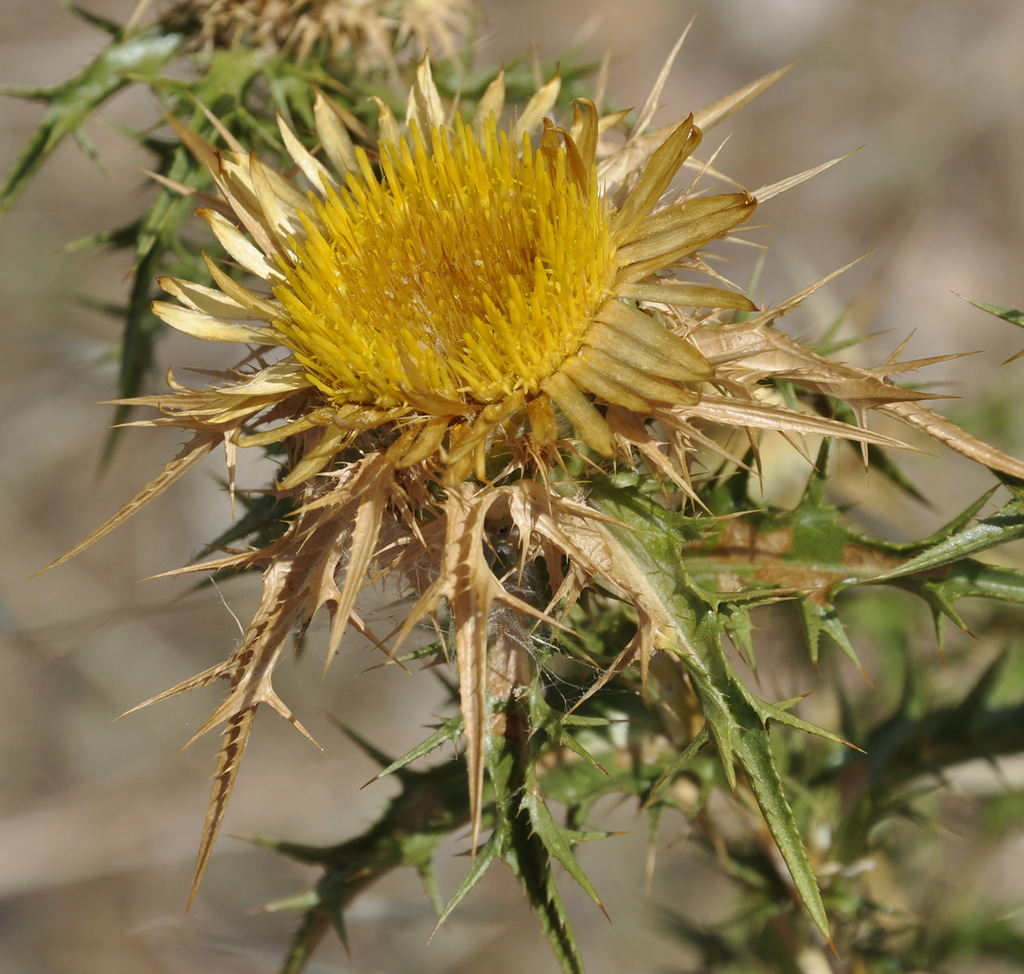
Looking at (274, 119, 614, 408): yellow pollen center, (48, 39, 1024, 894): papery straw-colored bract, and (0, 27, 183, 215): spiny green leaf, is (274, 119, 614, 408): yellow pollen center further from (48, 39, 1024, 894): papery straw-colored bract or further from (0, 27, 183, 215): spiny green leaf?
(0, 27, 183, 215): spiny green leaf

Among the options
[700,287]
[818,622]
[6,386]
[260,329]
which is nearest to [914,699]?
[818,622]

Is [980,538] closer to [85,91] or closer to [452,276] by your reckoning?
[452,276]

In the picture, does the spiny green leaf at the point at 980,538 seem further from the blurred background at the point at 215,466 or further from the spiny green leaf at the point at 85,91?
the blurred background at the point at 215,466

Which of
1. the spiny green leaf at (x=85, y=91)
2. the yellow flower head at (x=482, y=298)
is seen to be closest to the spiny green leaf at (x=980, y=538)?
the yellow flower head at (x=482, y=298)

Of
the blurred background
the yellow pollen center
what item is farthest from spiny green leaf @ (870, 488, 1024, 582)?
the blurred background

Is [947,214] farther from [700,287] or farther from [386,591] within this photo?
[386,591]
